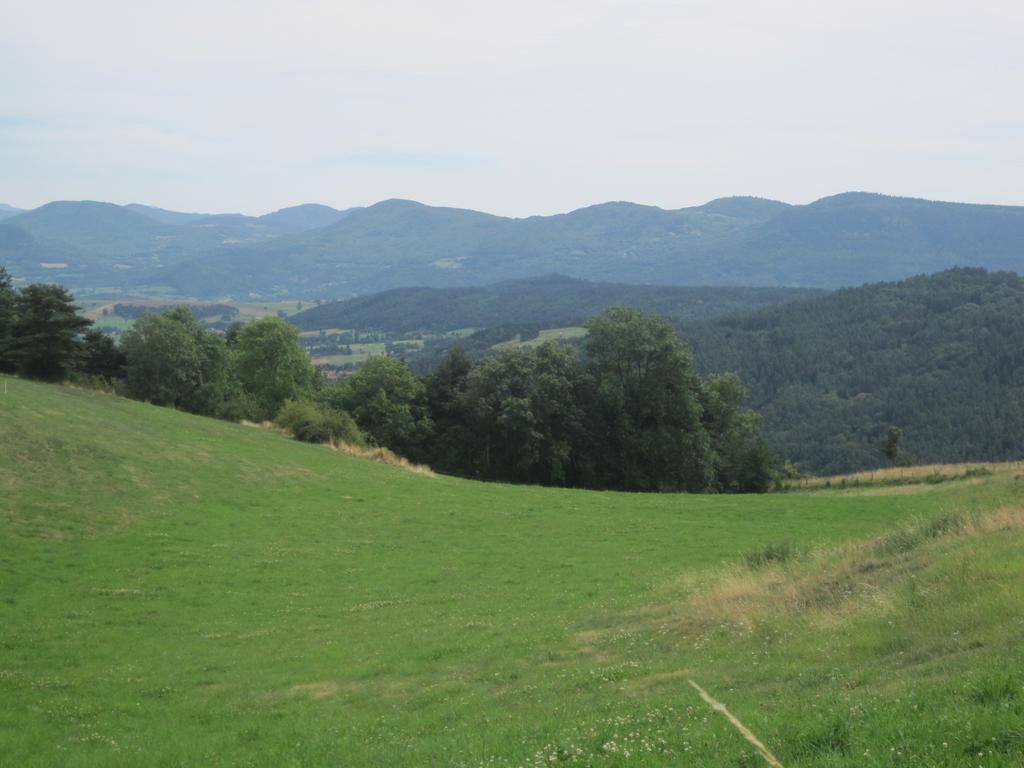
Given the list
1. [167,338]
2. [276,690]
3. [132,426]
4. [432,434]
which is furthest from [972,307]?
[276,690]

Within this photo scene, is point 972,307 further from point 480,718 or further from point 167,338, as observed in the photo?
point 480,718

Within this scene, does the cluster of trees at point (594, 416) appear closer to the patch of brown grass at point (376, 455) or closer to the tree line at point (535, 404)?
the tree line at point (535, 404)

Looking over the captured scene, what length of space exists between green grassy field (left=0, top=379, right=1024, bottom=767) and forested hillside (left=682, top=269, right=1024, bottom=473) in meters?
113

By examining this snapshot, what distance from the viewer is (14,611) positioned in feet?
57.5

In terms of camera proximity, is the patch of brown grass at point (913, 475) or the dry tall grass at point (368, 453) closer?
the patch of brown grass at point (913, 475)

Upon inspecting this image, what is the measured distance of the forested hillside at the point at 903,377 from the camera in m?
133

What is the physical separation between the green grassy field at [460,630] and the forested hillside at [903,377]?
371 feet

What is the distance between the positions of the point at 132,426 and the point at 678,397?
38716 mm

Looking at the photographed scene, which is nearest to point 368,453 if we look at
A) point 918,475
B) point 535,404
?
point 535,404

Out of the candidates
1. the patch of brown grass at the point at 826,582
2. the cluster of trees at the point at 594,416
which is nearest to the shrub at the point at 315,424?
the cluster of trees at the point at 594,416

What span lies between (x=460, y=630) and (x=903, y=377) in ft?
539

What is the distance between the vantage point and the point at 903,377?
6339 inches

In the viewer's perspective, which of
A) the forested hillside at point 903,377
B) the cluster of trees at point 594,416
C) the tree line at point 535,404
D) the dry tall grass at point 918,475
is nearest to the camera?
the dry tall grass at point 918,475

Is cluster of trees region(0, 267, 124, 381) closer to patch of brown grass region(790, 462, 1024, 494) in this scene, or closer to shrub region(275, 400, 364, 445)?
shrub region(275, 400, 364, 445)
